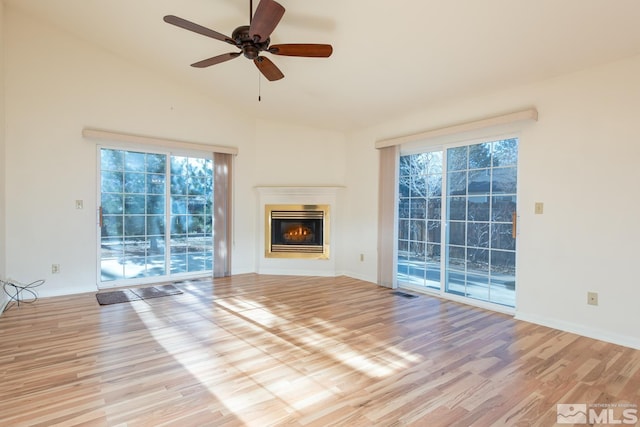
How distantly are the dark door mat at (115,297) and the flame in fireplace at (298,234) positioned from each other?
8.36 feet

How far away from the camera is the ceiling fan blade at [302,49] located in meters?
2.78

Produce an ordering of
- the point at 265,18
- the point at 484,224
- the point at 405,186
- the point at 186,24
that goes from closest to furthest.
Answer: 1. the point at 265,18
2. the point at 186,24
3. the point at 484,224
4. the point at 405,186

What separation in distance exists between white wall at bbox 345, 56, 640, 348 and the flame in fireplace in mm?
3333

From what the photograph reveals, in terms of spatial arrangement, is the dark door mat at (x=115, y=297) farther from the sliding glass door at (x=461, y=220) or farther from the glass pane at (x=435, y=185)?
the glass pane at (x=435, y=185)

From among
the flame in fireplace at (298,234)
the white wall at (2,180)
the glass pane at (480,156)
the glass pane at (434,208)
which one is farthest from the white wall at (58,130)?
the glass pane at (480,156)

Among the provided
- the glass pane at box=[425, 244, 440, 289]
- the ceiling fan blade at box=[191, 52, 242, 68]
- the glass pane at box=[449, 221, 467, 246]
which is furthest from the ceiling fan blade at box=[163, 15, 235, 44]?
the glass pane at box=[425, 244, 440, 289]

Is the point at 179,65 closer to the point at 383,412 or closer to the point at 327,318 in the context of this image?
the point at 327,318

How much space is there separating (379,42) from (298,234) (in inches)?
141

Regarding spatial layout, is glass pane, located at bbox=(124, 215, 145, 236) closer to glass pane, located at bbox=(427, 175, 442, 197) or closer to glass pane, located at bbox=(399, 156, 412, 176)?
glass pane, located at bbox=(399, 156, 412, 176)

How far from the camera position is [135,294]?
14.9 feet

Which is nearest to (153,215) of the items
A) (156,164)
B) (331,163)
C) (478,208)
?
(156,164)

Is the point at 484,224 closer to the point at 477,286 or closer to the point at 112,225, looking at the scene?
the point at 477,286

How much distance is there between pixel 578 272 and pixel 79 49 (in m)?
6.48

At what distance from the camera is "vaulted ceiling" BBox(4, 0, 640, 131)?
2.73 metres
